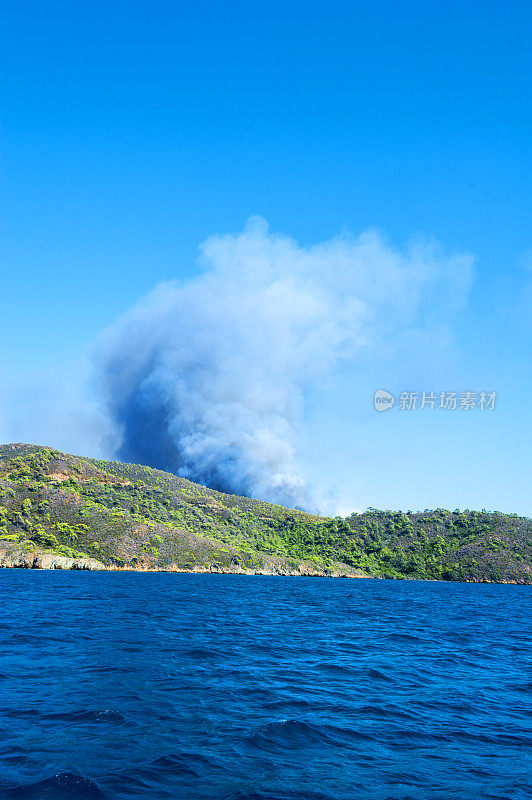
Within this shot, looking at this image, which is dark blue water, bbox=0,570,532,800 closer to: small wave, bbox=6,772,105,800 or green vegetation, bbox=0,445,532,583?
small wave, bbox=6,772,105,800

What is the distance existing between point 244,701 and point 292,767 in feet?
20.6

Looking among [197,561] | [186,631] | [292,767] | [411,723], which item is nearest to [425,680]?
[411,723]

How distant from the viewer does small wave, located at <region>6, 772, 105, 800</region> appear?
11016 millimetres

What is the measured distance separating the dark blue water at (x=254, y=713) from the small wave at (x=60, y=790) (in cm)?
5

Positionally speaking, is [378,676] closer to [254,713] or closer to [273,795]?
[254,713]

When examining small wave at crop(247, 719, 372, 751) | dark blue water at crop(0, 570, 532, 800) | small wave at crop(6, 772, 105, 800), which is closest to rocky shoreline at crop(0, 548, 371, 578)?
dark blue water at crop(0, 570, 532, 800)

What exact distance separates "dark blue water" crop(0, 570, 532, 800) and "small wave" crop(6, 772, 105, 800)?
0.15 ft

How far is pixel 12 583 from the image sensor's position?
227 feet

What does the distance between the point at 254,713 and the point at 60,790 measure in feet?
27.3

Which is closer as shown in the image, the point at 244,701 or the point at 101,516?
the point at 244,701

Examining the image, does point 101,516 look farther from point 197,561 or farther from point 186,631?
point 186,631

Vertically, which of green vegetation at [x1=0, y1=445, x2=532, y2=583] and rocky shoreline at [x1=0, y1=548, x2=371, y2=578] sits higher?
green vegetation at [x1=0, y1=445, x2=532, y2=583]

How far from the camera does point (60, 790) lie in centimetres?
1131

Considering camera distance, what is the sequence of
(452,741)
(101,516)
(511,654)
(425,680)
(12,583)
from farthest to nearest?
(101,516) < (12,583) < (511,654) < (425,680) < (452,741)
